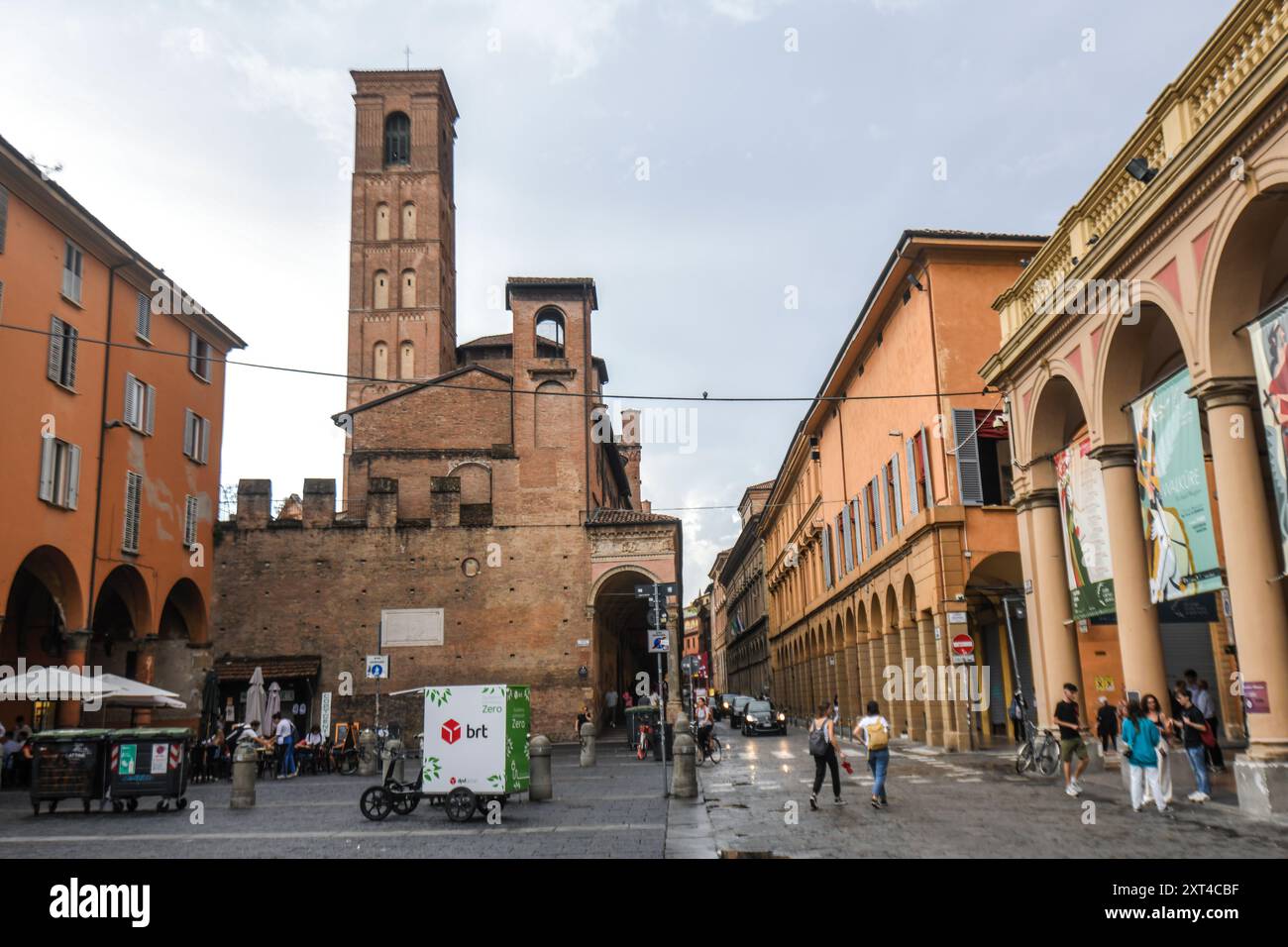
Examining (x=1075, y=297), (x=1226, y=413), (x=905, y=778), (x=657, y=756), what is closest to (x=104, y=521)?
(x=657, y=756)

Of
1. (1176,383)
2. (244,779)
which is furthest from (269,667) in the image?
(1176,383)

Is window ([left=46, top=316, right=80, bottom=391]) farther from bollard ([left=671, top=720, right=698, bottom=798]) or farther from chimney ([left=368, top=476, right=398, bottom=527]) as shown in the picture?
bollard ([left=671, top=720, right=698, bottom=798])

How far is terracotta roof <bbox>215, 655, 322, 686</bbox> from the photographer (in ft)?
112

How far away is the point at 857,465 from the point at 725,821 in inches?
870

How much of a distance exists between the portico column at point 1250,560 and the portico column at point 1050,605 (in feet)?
18.2

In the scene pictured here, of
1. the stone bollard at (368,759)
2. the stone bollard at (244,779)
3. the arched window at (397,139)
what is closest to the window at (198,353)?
the stone bollard at (368,759)

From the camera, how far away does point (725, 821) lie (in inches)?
508

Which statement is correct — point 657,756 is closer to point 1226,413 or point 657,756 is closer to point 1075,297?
point 1075,297

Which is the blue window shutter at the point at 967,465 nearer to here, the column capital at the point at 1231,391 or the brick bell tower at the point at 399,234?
the column capital at the point at 1231,391

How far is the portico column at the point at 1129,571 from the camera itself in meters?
14.7

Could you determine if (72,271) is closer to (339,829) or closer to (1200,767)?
(339,829)

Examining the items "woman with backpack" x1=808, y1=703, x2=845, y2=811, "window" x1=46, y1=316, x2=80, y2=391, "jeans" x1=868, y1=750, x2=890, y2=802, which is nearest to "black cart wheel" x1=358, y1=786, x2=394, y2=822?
"woman with backpack" x1=808, y1=703, x2=845, y2=811

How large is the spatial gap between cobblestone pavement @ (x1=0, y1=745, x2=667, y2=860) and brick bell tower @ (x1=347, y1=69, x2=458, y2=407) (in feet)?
133
